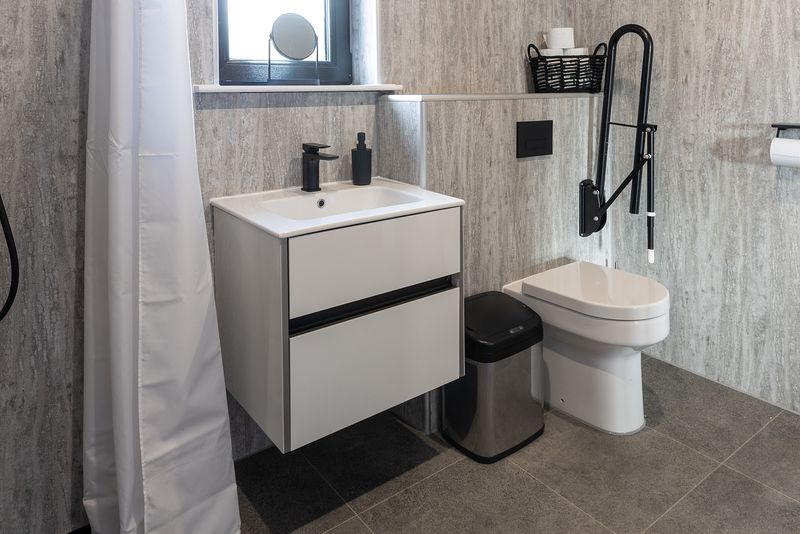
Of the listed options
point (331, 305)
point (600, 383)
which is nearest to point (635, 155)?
point (600, 383)

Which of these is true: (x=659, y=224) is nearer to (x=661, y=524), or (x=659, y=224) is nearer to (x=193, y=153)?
(x=661, y=524)

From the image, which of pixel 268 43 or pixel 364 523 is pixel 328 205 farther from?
pixel 364 523

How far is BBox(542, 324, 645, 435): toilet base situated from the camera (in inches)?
79.6

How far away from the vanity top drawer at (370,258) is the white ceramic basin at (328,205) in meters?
0.02

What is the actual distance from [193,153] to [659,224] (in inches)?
71.0

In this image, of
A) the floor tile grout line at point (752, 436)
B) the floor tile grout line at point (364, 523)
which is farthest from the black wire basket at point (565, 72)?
the floor tile grout line at point (364, 523)

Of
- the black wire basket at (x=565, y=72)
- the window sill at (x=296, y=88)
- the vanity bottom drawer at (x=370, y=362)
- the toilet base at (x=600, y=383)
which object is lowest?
the toilet base at (x=600, y=383)

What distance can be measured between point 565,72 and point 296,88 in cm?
107

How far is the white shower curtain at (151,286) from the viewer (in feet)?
4.31

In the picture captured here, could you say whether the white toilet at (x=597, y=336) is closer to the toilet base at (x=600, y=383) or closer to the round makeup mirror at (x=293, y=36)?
the toilet base at (x=600, y=383)

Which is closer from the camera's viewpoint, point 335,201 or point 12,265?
point 12,265

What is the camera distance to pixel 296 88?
1.77 m

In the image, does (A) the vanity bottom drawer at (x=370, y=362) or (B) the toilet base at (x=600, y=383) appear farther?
(B) the toilet base at (x=600, y=383)

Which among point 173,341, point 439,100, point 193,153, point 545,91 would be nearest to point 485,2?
point 545,91
